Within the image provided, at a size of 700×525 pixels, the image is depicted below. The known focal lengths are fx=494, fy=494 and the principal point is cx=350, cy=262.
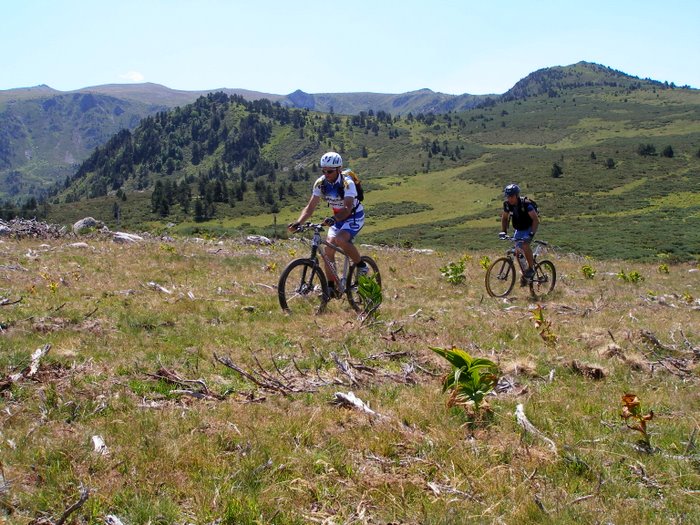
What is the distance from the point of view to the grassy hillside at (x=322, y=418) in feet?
12.2

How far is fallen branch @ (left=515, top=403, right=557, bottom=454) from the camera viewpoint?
471 centimetres

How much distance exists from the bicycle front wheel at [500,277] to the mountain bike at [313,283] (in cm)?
501

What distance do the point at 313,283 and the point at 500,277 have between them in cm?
660

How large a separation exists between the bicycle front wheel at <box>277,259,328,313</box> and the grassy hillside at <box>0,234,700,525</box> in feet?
1.31

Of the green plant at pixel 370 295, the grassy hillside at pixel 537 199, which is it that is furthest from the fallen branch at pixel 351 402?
the grassy hillside at pixel 537 199

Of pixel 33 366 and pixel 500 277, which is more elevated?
pixel 33 366

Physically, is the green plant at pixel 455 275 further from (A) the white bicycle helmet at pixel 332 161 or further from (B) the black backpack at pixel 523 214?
(A) the white bicycle helmet at pixel 332 161

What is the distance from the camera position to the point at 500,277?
14.3 m

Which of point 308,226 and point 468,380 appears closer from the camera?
point 468,380

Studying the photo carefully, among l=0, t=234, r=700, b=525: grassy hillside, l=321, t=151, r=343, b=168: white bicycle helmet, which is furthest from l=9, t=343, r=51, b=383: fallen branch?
l=321, t=151, r=343, b=168: white bicycle helmet

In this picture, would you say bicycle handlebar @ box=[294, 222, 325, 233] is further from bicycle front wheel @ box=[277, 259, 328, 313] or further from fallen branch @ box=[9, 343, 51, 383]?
fallen branch @ box=[9, 343, 51, 383]

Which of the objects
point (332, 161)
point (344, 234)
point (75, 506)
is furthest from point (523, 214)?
point (75, 506)

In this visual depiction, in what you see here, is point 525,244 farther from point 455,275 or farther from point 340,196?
point 340,196

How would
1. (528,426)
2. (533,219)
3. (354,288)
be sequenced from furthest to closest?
(533,219) → (354,288) → (528,426)
